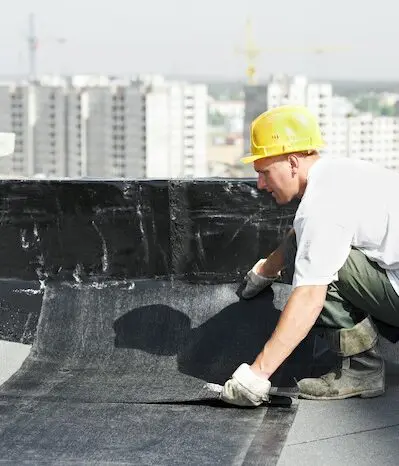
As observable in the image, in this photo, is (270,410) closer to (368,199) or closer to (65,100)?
(368,199)

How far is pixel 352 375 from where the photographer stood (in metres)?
3.09

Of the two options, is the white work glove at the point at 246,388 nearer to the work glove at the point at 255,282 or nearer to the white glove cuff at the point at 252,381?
the white glove cuff at the point at 252,381

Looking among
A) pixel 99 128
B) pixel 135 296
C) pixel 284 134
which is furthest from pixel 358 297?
pixel 99 128

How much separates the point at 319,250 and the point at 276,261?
598 mm

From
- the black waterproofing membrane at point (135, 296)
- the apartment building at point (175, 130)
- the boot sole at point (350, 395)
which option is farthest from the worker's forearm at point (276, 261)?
the apartment building at point (175, 130)

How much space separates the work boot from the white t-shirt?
25cm

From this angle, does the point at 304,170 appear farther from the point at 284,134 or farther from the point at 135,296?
the point at 135,296

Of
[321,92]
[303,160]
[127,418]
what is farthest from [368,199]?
[321,92]

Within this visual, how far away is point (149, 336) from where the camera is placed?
3564 mm

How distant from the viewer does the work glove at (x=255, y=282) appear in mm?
3434

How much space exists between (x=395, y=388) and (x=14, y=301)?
56.7 inches

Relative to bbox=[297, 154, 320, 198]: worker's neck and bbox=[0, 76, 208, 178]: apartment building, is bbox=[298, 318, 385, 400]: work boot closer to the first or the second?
bbox=[297, 154, 320, 198]: worker's neck

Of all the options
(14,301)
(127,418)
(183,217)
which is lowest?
(127,418)

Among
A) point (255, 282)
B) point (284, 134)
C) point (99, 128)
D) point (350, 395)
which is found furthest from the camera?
point (99, 128)
